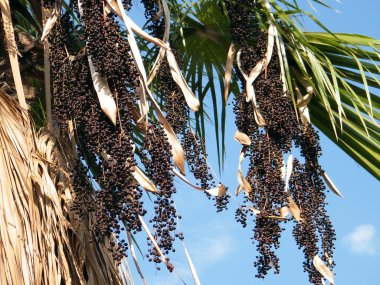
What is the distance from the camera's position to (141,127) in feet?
11.7

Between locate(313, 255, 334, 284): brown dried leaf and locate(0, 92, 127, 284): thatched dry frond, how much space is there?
90 centimetres

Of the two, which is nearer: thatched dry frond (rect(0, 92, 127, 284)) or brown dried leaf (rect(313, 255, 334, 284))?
thatched dry frond (rect(0, 92, 127, 284))

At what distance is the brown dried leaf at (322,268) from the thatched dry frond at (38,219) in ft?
2.95

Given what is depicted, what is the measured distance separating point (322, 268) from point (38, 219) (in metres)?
1.31

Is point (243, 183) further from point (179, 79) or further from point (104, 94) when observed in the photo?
point (104, 94)

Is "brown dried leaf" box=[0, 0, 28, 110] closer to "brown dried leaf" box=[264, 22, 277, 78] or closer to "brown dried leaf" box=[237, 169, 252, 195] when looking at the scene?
"brown dried leaf" box=[237, 169, 252, 195]

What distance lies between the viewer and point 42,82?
4.81m

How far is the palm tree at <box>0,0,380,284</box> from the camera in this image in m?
3.42

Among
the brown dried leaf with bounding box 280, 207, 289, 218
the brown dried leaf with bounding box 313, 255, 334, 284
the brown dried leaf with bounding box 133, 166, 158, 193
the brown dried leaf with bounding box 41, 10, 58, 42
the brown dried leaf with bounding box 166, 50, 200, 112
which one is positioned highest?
the brown dried leaf with bounding box 41, 10, 58, 42

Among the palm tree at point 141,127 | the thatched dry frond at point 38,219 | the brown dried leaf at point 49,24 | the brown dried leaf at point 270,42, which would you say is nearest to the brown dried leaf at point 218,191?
the palm tree at point 141,127

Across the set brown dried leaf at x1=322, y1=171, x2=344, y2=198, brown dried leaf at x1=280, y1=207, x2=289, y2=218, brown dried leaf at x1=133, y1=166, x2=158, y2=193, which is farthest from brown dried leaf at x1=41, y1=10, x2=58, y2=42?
brown dried leaf at x1=322, y1=171, x2=344, y2=198

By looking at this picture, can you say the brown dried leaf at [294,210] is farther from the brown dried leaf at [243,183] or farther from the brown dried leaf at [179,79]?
Answer: the brown dried leaf at [179,79]

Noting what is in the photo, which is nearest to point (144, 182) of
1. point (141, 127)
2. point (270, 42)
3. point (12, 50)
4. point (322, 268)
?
point (141, 127)

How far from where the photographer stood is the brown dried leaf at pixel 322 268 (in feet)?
13.4
